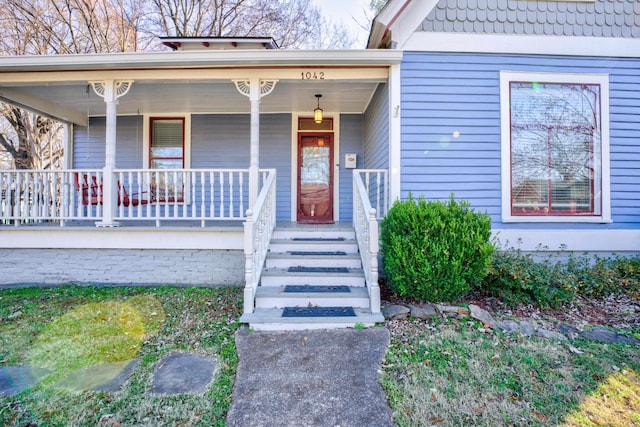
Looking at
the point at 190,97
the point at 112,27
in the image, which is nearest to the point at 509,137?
the point at 190,97

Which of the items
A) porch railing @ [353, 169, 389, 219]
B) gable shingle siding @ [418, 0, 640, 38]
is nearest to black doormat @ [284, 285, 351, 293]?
porch railing @ [353, 169, 389, 219]

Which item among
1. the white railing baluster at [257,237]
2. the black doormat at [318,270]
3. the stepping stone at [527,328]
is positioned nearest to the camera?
the stepping stone at [527,328]

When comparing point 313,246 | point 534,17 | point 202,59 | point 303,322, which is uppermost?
point 534,17

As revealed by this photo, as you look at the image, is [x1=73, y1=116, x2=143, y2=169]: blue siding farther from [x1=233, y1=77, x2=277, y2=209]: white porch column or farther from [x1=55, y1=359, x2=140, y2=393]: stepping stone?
[x1=55, y1=359, x2=140, y2=393]: stepping stone

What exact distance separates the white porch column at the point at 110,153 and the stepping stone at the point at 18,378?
249 cm

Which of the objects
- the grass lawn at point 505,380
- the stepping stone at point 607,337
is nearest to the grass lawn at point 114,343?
the grass lawn at point 505,380

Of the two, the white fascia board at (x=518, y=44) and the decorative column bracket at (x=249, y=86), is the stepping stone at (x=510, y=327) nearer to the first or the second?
the white fascia board at (x=518, y=44)

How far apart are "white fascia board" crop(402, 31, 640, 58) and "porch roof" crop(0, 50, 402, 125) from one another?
573mm

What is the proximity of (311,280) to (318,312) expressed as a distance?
1.86 feet

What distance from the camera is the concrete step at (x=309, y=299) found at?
3.86 metres

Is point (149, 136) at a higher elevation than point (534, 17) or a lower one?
lower

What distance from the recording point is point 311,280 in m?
4.20

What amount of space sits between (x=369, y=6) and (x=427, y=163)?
10.8 meters

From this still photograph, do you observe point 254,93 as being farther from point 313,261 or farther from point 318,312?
point 318,312
